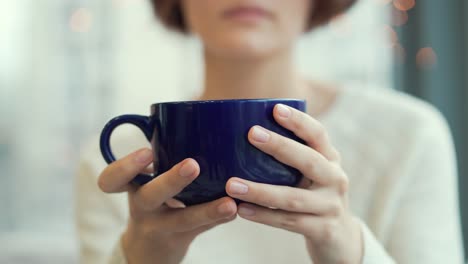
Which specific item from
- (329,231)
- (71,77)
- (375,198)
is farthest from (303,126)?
(71,77)

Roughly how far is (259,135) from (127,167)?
0.47ft

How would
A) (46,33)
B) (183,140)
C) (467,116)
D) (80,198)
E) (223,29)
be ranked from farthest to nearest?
(46,33), (467,116), (80,198), (223,29), (183,140)

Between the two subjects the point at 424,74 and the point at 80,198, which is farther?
the point at 424,74

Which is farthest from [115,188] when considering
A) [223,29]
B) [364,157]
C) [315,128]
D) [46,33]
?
[46,33]

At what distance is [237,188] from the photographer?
1.43ft

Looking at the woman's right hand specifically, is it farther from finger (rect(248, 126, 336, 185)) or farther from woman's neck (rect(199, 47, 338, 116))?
woman's neck (rect(199, 47, 338, 116))

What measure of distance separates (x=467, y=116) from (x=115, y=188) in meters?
1.09

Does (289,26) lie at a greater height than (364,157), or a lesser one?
greater

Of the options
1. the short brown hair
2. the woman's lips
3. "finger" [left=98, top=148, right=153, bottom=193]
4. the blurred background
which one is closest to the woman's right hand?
"finger" [left=98, top=148, right=153, bottom=193]

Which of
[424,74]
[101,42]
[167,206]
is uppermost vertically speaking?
[101,42]

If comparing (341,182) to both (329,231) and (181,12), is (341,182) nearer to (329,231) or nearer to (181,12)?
(329,231)

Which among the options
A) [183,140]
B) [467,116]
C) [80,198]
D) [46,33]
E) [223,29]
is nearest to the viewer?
[183,140]

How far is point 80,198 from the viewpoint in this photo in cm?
93

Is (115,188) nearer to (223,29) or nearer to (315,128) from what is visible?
(315,128)
